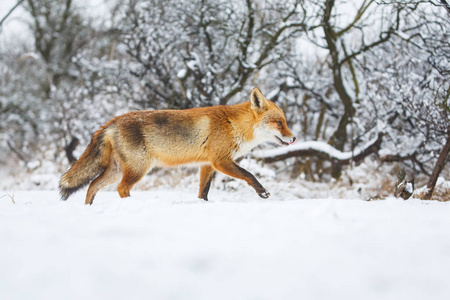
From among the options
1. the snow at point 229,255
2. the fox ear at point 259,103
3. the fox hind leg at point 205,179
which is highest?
the fox ear at point 259,103

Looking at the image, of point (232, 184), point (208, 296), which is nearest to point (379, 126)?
point (232, 184)

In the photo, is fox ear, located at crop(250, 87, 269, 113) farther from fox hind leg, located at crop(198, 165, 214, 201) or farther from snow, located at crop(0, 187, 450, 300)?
snow, located at crop(0, 187, 450, 300)

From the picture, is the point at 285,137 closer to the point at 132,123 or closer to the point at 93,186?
the point at 132,123

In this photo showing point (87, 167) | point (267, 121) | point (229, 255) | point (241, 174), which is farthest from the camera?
point (267, 121)

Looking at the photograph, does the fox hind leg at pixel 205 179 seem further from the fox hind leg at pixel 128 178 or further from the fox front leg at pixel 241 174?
the fox hind leg at pixel 128 178

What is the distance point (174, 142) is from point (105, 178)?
1.01 m

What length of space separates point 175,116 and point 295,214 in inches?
105

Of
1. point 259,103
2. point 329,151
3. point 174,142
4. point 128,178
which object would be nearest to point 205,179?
point 174,142

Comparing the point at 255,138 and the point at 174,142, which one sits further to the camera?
the point at 255,138

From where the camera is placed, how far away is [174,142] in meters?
4.79

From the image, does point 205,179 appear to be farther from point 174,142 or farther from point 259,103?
point 259,103

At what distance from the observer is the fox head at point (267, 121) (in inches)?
197

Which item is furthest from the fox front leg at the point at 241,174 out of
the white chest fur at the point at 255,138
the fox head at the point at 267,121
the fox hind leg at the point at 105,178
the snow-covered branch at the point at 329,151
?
the snow-covered branch at the point at 329,151

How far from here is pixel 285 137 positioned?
495 cm
